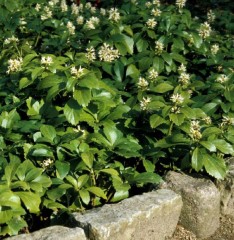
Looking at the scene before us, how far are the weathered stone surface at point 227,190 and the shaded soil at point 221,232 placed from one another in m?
0.05

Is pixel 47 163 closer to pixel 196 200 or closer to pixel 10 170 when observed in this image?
pixel 10 170

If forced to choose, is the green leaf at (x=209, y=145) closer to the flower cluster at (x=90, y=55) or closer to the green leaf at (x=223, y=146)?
the green leaf at (x=223, y=146)

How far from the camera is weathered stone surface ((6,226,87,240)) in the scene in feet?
7.44

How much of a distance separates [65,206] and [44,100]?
2.28 feet

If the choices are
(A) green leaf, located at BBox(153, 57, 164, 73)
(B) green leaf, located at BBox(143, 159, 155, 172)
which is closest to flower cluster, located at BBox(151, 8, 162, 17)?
(A) green leaf, located at BBox(153, 57, 164, 73)

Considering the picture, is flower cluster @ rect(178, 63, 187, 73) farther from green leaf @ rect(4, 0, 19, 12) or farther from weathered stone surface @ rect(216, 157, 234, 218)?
green leaf @ rect(4, 0, 19, 12)

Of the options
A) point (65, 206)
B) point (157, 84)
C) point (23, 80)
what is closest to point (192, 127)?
point (157, 84)

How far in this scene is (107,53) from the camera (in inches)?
139

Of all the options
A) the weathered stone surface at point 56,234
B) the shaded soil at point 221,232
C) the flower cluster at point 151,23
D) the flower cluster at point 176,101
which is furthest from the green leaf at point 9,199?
the flower cluster at point 151,23

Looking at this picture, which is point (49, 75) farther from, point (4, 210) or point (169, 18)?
point (169, 18)

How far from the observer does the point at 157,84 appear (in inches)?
130

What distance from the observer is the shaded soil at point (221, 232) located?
9.16 ft

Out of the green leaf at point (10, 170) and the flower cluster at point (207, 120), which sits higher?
the green leaf at point (10, 170)

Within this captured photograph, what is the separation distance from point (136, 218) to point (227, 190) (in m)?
0.66
